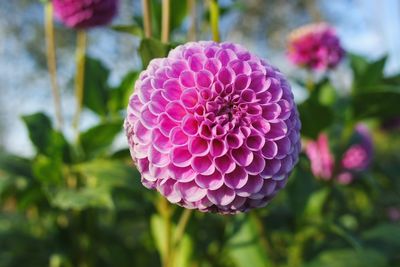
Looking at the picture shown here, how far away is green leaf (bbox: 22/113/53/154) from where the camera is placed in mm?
1359

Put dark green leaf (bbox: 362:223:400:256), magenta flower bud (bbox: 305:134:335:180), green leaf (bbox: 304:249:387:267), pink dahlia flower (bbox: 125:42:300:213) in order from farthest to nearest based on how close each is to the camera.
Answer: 1. magenta flower bud (bbox: 305:134:335:180)
2. dark green leaf (bbox: 362:223:400:256)
3. green leaf (bbox: 304:249:387:267)
4. pink dahlia flower (bbox: 125:42:300:213)

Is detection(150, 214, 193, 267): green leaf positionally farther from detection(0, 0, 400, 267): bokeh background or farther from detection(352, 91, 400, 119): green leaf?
detection(352, 91, 400, 119): green leaf

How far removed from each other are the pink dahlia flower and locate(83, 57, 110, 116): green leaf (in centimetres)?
81

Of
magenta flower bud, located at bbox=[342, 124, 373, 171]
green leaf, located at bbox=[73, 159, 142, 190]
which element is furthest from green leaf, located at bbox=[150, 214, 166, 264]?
magenta flower bud, located at bbox=[342, 124, 373, 171]

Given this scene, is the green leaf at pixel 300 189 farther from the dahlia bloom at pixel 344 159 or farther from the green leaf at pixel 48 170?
the green leaf at pixel 48 170

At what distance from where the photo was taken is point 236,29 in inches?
432

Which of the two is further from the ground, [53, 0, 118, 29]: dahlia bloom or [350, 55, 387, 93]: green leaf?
[53, 0, 118, 29]: dahlia bloom

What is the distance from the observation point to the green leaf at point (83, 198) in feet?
3.80

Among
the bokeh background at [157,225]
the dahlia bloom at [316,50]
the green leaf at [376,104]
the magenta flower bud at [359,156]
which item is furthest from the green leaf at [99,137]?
the magenta flower bud at [359,156]

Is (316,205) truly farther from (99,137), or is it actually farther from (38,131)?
(38,131)

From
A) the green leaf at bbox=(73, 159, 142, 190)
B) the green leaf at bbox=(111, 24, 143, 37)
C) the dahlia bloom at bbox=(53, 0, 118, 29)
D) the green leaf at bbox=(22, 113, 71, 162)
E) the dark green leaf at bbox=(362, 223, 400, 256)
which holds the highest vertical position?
the green leaf at bbox=(111, 24, 143, 37)

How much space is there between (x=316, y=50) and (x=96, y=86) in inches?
31.3

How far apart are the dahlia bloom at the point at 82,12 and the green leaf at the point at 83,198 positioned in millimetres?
444

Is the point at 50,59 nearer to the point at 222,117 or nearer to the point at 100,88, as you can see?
the point at 100,88
